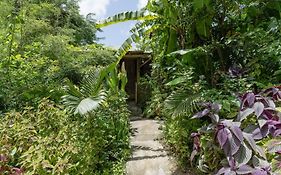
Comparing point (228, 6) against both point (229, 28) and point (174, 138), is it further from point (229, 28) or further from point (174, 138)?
point (174, 138)

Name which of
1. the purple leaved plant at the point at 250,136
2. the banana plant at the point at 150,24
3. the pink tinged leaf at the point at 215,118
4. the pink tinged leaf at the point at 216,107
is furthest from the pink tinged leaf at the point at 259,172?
the banana plant at the point at 150,24

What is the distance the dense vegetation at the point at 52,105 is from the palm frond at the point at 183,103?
3.64 ft

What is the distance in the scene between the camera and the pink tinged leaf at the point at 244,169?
257 centimetres

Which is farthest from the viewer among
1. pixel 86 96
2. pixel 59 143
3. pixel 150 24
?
pixel 150 24

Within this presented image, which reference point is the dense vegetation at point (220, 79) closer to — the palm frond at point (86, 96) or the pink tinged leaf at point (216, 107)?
the pink tinged leaf at point (216, 107)

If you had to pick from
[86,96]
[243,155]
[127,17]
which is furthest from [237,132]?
[127,17]

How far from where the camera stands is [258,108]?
289 centimetres

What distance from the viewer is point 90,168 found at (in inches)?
163

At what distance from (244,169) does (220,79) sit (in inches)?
93.0

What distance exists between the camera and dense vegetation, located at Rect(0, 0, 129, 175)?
3.63 m

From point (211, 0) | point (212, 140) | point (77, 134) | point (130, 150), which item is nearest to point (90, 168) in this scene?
point (77, 134)

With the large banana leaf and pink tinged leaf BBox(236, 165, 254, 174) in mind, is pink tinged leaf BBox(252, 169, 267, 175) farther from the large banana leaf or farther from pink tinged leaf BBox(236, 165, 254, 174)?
the large banana leaf

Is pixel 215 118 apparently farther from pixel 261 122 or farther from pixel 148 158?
pixel 148 158

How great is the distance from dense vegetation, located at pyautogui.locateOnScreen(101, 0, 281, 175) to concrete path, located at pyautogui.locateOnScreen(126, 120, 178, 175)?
21cm
